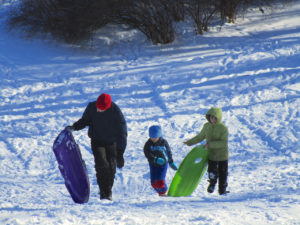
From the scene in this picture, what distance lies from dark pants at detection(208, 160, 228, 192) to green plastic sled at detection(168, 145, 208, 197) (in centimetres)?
24

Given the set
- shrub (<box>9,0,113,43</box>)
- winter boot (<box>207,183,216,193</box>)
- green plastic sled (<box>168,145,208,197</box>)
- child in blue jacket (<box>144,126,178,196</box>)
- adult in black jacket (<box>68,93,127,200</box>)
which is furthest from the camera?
shrub (<box>9,0,113,43</box>)

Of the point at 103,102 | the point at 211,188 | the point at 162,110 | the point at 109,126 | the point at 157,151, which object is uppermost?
the point at 103,102

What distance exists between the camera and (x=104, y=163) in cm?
492

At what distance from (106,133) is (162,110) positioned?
3649mm

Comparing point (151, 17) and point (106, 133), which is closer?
point (106, 133)

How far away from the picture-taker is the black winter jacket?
4859 mm

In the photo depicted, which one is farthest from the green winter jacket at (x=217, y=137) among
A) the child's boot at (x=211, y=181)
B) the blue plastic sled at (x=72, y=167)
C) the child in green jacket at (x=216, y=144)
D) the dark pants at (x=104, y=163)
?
the blue plastic sled at (x=72, y=167)

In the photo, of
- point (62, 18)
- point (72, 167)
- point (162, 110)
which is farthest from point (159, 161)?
point (62, 18)

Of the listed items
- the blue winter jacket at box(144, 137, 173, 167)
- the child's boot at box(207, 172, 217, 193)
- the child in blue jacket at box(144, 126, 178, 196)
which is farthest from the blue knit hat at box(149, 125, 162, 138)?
the child's boot at box(207, 172, 217, 193)

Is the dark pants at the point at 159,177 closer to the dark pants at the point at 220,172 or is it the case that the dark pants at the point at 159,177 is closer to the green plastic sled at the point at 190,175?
the green plastic sled at the point at 190,175

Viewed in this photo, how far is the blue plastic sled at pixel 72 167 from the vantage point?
5098mm

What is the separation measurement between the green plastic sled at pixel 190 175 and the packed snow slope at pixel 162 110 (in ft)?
0.72

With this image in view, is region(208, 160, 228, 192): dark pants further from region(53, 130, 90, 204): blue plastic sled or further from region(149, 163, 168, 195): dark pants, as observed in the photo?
region(53, 130, 90, 204): blue plastic sled

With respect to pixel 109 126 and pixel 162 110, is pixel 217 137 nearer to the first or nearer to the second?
pixel 109 126
